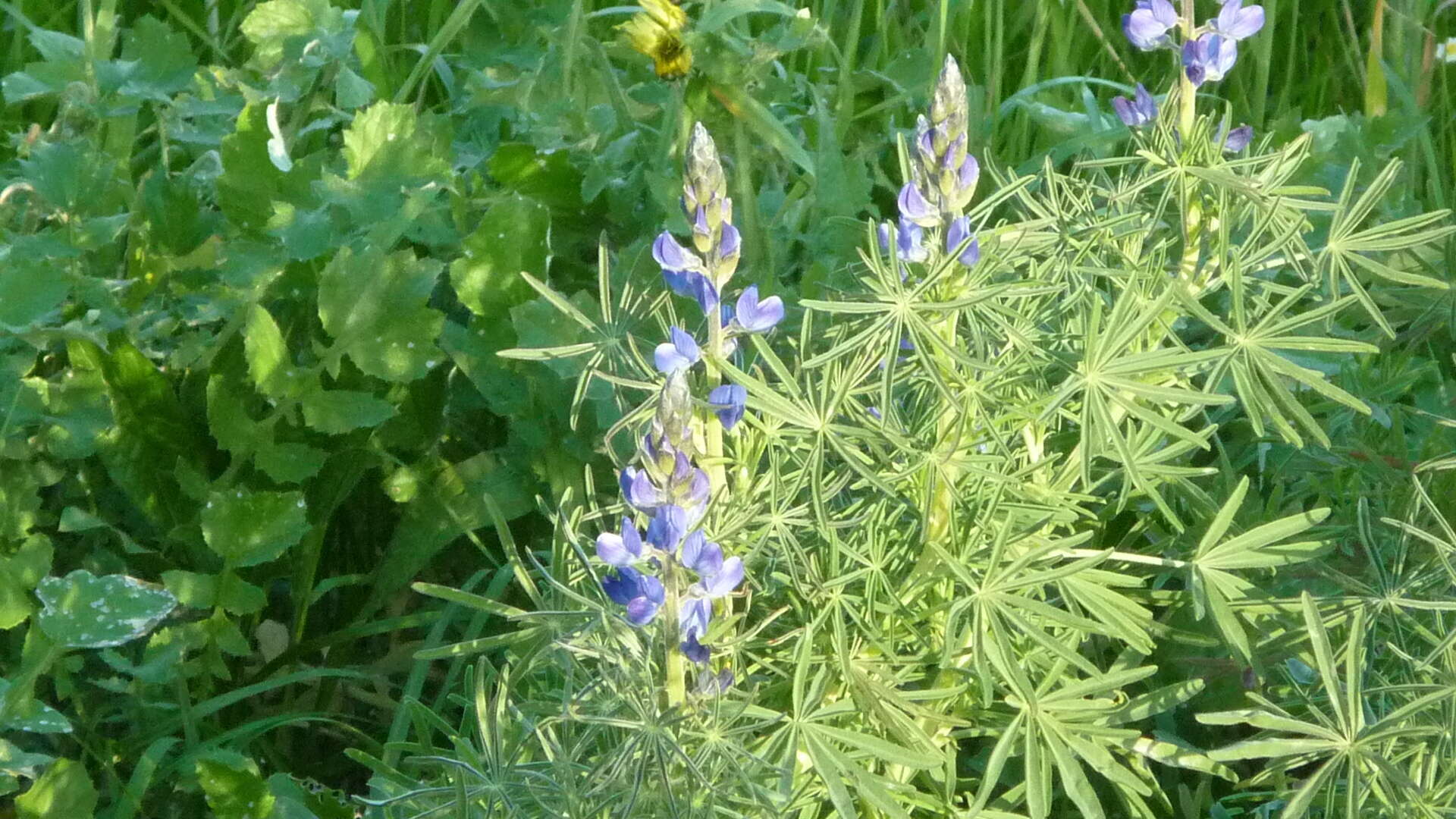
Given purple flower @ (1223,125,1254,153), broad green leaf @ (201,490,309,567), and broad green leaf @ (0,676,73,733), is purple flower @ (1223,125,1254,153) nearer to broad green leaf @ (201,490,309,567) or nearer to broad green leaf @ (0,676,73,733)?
broad green leaf @ (201,490,309,567)

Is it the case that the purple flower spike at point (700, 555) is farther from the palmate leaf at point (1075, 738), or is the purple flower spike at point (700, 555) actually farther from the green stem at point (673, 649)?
the palmate leaf at point (1075, 738)

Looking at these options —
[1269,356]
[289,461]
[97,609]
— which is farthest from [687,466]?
[289,461]

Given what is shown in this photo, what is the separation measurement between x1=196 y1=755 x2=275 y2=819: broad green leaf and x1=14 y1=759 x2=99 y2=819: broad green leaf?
0.16m

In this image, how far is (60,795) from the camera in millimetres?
1636

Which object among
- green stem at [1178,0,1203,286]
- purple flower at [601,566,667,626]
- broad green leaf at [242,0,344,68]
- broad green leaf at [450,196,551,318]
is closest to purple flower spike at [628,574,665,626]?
purple flower at [601,566,667,626]

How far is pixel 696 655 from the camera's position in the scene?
3.58ft

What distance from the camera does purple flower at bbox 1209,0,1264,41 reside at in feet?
4.34

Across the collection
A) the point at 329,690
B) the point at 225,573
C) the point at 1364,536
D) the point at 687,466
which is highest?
the point at 687,466

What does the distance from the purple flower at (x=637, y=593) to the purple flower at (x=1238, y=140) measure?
658 mm

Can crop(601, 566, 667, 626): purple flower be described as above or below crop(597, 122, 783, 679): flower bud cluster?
below

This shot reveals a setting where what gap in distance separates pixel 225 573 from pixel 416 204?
1.75ft

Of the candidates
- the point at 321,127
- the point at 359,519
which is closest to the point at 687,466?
the point at 359,519

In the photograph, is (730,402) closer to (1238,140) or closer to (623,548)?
(623,548)

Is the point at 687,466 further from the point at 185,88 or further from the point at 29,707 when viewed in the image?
the point at 185,88
